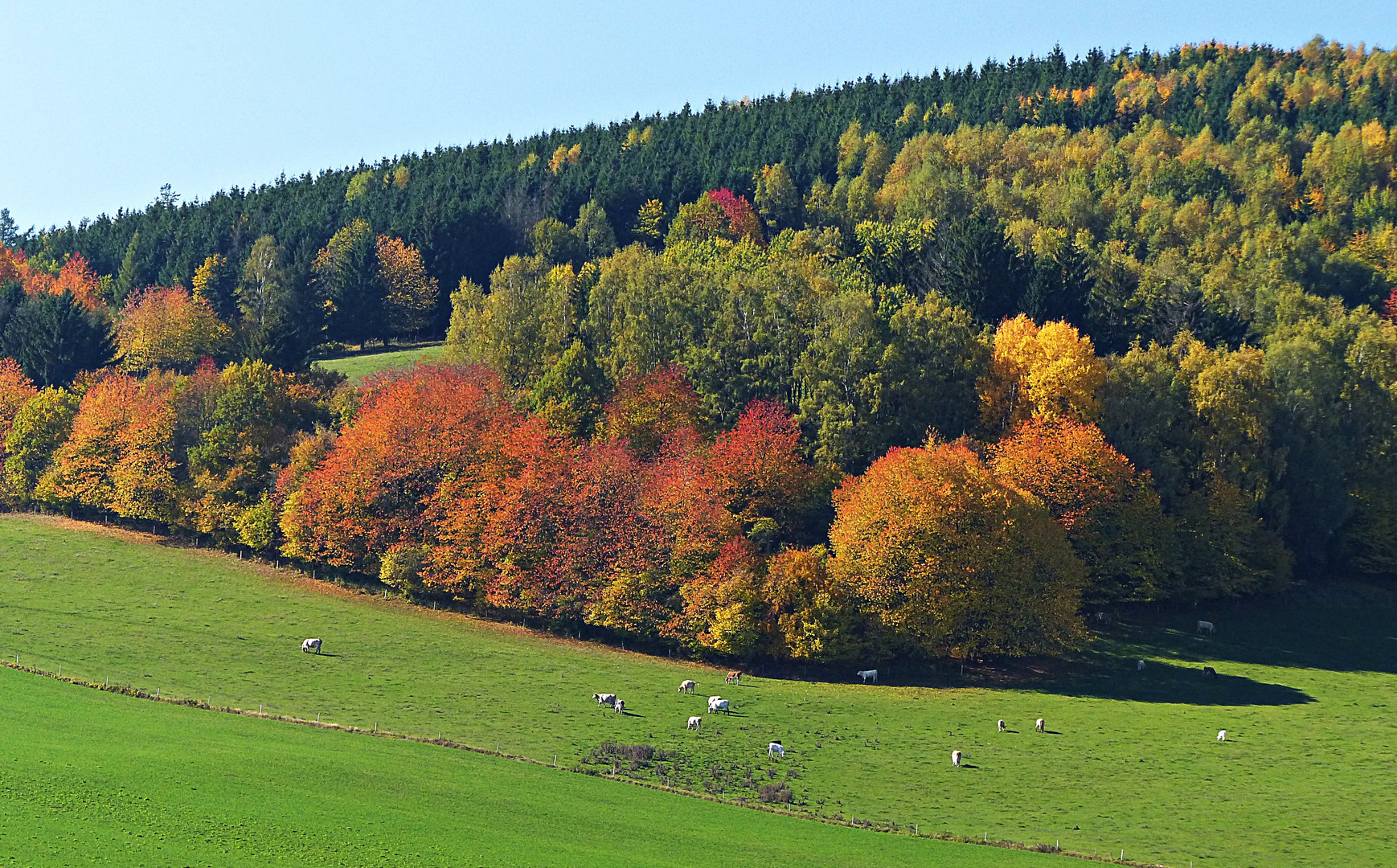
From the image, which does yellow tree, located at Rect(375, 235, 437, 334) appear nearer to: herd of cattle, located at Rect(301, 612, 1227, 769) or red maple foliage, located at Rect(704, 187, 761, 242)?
red maple foliage, located at Rect(704, 187, 761, 242)

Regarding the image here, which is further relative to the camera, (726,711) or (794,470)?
(794,470)

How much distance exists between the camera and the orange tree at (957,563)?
90.4 metres

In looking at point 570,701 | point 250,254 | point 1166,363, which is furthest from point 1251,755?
point 250,254

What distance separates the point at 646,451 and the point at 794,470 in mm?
14262

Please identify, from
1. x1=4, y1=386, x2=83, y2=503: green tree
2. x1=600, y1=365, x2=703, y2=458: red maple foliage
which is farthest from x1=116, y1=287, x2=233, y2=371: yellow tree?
x1=600, y1=365, x2=703, y2=458: red maple foliage

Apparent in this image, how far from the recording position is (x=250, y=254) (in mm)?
185000

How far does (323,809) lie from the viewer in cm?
5381

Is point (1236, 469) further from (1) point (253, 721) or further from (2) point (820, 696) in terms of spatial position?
(1) point (253, 721)

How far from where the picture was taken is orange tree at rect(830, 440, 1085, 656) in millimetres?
90438

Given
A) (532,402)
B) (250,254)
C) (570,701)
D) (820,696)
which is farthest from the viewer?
(250,254)

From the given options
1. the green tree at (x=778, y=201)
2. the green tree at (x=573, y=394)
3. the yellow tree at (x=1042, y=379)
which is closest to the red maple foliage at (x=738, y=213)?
the green tree at (x=778, y=201)

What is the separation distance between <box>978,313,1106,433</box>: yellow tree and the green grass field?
64481 millimetres

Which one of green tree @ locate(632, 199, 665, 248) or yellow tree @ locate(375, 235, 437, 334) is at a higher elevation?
green tree @ locate(632, 199, 665, 248)

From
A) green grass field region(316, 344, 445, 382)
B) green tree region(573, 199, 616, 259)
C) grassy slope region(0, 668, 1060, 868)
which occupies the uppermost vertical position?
green tree region(573, 199, 616, 259)
